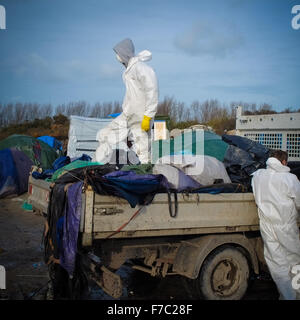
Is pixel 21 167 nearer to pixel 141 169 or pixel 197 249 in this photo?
pixel 141 169

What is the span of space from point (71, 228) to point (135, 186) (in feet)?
2.16

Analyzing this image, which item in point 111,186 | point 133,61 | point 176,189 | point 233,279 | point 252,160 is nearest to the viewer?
point 111,186

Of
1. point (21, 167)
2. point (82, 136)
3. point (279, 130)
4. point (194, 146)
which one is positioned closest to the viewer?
point (194, 146)

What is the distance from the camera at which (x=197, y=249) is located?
11.7 feet

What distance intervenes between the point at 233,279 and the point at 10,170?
792 cm

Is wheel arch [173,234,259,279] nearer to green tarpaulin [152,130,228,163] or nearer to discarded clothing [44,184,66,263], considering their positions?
discarded clothing [44,184,66,263]

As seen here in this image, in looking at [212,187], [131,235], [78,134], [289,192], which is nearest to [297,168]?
[289,192]

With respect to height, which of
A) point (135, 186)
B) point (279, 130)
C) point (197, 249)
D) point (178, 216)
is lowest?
point (197, 249)

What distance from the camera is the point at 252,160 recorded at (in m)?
4.55

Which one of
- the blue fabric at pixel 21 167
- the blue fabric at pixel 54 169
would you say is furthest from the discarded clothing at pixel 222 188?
the blue fabric at pixel 21 167

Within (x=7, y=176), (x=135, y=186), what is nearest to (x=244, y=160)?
(x=135, y=186)

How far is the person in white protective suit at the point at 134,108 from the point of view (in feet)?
16.1

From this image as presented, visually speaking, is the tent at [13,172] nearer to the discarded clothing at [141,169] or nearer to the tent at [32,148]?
the tent at [32,148]
